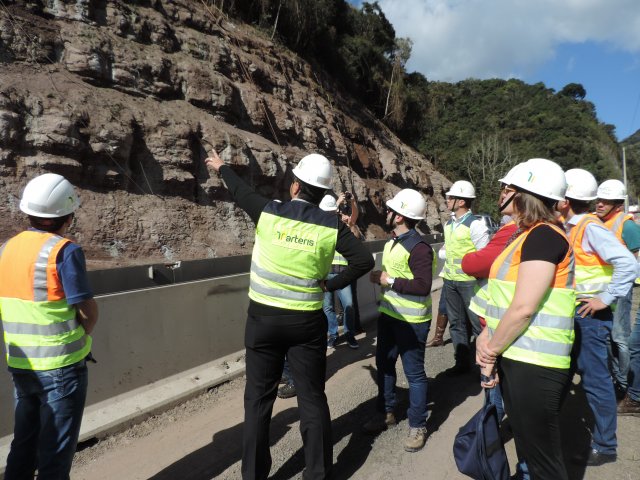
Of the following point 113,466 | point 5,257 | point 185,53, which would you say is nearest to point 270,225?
point 5,257

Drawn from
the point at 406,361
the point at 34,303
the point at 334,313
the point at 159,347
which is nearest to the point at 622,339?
the point at 406,361

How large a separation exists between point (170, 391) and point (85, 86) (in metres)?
8.61

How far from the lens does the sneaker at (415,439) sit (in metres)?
3.57

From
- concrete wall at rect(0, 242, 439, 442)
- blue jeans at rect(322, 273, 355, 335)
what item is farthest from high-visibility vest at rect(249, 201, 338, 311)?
blue jeans at rect(322, 273, 355, 335)

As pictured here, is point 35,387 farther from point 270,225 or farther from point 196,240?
point 196,240

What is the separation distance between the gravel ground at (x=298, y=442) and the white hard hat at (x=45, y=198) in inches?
83.3

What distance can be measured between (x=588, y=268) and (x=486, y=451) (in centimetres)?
196

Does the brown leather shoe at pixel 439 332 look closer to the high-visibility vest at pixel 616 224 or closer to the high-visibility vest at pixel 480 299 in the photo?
the high-visibility vest at pixel 480 299

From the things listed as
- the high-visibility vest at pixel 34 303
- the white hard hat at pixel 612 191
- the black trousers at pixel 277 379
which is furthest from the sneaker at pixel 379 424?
the white hard hat at pixel 612 191

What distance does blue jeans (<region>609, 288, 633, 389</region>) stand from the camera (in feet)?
14.3

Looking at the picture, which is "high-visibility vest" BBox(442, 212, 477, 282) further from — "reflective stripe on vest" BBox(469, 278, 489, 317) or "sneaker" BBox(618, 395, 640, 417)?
"sneaker" BBox(618, 395, 640, 417)

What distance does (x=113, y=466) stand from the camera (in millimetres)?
3418

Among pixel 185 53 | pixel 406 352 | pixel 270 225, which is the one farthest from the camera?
pixel 185 53

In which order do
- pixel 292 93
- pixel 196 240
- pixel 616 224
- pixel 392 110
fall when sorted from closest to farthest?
pixel 616 224
pixel 196 240
pixel 292 93
pixel 392 110
